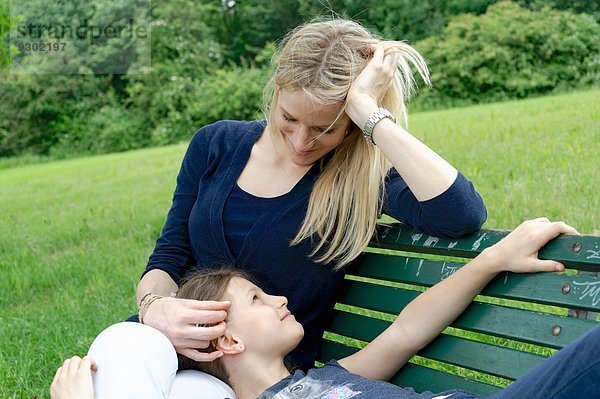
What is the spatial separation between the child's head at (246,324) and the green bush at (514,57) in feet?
61.9

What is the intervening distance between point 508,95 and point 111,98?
13.2m

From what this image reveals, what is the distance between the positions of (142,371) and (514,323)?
43.8 inches

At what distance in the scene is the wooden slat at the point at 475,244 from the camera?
2.38 m

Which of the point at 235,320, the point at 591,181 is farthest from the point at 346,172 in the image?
the point at 591,181

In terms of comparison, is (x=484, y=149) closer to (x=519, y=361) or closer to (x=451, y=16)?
(x=519, y=361)

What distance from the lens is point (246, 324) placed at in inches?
109

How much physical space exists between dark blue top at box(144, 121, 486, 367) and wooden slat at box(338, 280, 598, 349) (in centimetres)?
25

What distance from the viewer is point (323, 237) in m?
2.97

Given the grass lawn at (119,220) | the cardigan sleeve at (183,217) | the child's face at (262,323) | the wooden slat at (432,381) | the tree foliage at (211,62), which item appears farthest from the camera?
the tree foliage at (211,62)

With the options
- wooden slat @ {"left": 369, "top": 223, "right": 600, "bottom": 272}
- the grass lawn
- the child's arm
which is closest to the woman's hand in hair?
wooden slat @ {"left": 369, "top": 223, "right": 600, "bottom": 272}

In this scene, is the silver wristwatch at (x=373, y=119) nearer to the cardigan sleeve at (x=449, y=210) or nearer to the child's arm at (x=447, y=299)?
the cardigan sleeve at (x=449, y=210)

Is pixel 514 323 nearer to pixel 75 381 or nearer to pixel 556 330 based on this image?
pixel 556 330

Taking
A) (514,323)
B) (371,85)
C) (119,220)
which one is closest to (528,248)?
(514,323)

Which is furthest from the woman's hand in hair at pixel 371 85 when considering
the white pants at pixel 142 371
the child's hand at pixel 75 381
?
the child's hand at pixel 75 381
